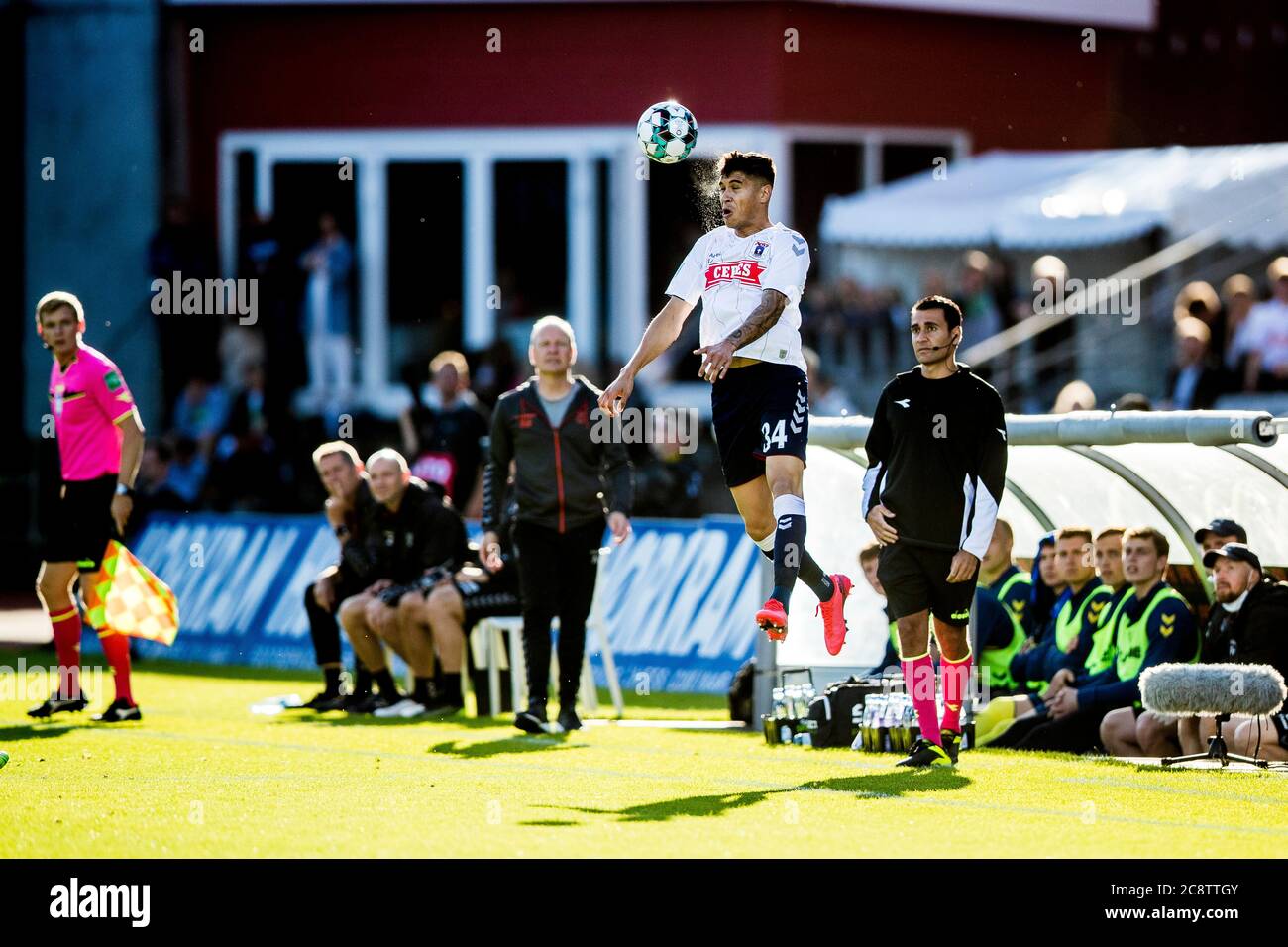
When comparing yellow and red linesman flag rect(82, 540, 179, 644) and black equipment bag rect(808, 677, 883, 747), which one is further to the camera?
yellow and red linesman flag rect(82, 540, 179, 644)

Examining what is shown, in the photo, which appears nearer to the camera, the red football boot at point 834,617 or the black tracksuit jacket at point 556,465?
the red football boot at point 834,617

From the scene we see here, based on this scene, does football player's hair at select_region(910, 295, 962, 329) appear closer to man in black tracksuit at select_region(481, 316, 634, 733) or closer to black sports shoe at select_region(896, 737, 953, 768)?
black sports shoe at select_region(896, 737, 953, 768)

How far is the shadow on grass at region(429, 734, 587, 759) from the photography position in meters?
11.6

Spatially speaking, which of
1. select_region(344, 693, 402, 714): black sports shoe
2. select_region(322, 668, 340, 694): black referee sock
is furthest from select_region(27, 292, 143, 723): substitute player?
select_region(322, 668, 340, 694): black referee sock

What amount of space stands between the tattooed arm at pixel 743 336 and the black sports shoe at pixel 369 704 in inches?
194

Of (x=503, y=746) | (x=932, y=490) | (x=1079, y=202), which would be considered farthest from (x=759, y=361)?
(x=1079, y=202)

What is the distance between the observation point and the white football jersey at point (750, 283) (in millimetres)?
Answer: 10430

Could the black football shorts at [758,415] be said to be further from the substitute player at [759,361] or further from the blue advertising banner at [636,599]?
the blue advertising banner at [636,599]

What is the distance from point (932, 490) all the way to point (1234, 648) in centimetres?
190

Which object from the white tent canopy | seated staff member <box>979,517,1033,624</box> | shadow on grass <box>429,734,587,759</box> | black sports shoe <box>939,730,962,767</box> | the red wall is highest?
the red wall

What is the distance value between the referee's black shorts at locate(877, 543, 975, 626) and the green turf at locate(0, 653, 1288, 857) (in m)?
0.75

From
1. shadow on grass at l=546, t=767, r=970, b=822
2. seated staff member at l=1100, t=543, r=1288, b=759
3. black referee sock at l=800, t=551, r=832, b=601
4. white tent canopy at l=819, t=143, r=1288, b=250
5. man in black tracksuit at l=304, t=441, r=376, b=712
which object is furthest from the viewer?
white tent canopy at l=819, t=143, r=1288, b=250

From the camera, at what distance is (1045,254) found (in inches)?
947

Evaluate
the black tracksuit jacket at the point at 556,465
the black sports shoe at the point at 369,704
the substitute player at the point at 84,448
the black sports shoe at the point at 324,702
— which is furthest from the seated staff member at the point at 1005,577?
the substitute player at the point at 84,448
